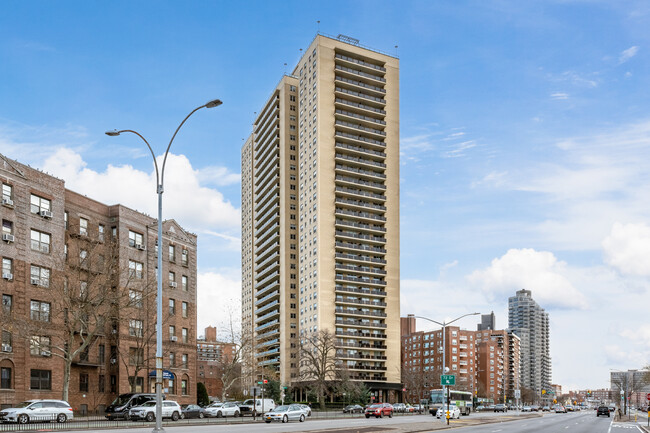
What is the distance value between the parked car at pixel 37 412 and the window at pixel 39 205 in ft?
61.7

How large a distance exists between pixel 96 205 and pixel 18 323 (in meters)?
18.5

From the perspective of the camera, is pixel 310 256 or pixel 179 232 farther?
pixel 310 256

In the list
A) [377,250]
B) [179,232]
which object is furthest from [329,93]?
[179,232]

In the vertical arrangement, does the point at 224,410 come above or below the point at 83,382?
below

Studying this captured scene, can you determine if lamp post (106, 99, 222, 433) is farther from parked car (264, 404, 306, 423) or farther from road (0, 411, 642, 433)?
parked car (264, 404, 306, 423)

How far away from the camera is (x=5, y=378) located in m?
55.2

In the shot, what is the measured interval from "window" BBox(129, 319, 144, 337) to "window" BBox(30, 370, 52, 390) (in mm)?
10564

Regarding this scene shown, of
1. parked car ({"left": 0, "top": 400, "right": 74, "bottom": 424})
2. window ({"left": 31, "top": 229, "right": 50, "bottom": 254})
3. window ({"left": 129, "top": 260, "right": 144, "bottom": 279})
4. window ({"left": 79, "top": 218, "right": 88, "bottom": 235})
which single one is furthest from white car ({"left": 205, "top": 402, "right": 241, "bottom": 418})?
window ({"left": 31, "top": 229, "right": 50, "bottom": 254})

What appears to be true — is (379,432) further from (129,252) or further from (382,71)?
(382,71)

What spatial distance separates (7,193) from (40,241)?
17.9 ft

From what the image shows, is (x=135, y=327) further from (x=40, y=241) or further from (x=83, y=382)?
(x=40, y=241)

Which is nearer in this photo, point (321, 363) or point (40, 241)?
point (40, 241)

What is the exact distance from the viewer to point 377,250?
140 metres

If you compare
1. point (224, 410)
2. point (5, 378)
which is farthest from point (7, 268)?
point (224, 410)
